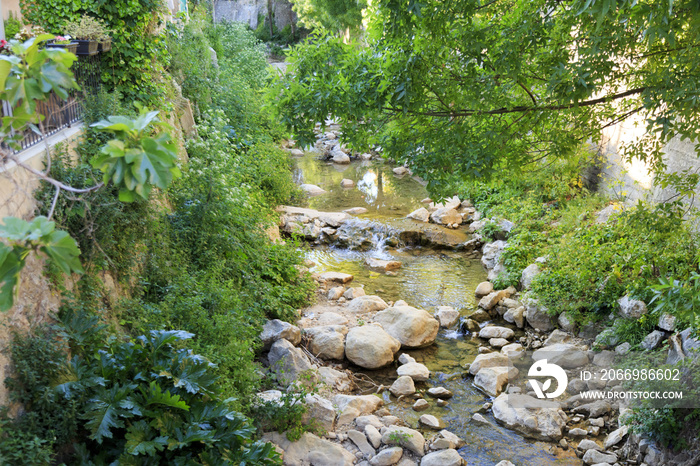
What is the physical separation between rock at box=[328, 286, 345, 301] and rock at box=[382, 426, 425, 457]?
11.2ft

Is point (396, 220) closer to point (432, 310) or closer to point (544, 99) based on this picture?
point (432, 310)

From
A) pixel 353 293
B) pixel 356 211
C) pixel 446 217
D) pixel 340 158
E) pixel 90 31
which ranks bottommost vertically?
pixel 353 293

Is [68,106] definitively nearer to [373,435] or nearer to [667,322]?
[373,435]

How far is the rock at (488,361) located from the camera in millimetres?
6711

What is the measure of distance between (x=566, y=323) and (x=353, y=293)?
3349 mm

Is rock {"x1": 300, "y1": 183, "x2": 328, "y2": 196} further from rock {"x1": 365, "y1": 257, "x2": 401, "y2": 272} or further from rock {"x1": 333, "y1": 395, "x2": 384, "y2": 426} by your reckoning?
rock {"x1": 333, "y1": 395, "x2": 384, "y2": 426}

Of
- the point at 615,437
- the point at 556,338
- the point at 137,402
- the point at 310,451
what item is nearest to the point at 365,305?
the point at 556,338

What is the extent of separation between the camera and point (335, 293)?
8.55 m

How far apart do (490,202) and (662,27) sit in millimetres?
9097

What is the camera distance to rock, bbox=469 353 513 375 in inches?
264

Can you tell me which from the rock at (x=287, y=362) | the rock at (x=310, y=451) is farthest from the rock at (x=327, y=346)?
the rock at (x=310, y=451)

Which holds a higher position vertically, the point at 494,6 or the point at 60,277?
the point at 494,6

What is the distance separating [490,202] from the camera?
1216cm

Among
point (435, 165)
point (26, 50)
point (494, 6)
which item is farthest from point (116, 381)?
point (494, 6)
